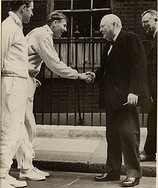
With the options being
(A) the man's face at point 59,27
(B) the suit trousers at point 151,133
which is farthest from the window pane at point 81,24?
(B) the suit trousers at point 151,133

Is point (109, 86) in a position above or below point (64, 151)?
above

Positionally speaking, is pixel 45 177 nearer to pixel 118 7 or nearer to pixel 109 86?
pixel 109 86

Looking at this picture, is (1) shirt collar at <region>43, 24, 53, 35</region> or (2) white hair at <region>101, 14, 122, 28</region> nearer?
(2) white hair at <region>101, 14, 122, 28</region>

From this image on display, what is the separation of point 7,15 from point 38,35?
0.80 feet

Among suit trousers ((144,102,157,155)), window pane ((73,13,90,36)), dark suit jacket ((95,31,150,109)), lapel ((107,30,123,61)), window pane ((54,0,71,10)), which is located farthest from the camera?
window pane ((73,13,90,36))

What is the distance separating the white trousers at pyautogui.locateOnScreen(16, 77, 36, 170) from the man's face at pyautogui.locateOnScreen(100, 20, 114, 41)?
551 mm

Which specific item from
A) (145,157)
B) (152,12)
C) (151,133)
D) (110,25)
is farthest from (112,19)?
(145,157)

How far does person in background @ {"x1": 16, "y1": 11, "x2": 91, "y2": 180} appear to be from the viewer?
3438 millimetres

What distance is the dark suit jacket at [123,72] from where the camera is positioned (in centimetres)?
320

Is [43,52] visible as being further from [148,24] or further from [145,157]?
[145,157]

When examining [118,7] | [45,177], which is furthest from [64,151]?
[118,7]

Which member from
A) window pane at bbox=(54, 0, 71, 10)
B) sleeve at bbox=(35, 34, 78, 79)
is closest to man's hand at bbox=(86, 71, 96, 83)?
sleeve at bbox=(35, 34, 78, 79)

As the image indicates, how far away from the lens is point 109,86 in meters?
3.31

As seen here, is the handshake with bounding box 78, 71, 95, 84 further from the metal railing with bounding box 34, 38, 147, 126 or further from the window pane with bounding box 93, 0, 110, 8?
the window pane with bounding box 93, 0, 110, 8
